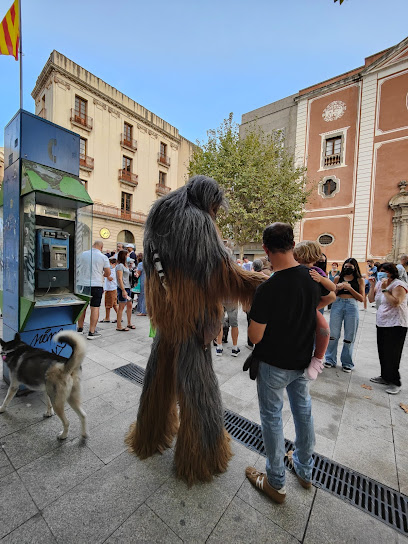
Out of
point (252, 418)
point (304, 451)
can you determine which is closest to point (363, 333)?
point (252, 418)

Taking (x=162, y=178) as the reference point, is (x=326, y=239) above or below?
below

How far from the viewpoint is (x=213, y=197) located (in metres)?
1.67

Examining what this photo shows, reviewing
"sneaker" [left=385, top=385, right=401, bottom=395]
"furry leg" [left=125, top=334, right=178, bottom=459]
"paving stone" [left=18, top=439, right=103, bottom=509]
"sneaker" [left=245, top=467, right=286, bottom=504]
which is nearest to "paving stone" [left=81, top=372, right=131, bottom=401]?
"paving stone" [left=18, top=439, right=103, bottom=509]

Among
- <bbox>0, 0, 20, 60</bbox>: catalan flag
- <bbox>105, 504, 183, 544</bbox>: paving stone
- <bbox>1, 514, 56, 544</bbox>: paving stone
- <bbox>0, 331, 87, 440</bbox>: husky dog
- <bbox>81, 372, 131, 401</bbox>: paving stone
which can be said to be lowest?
<bbox>81, 372, 131, 401</bbox>: paving stone

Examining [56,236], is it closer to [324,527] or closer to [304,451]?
[304,451]

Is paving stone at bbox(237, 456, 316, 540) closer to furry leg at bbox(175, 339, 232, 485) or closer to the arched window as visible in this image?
furry leg at bbox(175, 339, 232, 485)

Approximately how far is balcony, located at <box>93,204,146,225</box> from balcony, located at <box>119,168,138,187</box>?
233cm

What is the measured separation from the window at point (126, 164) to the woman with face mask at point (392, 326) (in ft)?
66.6

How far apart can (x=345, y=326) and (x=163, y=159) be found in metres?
22.7

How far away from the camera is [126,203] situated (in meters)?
20.1

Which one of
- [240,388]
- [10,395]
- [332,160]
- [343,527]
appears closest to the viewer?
[343,527]

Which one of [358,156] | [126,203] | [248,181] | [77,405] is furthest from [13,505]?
[126,203]

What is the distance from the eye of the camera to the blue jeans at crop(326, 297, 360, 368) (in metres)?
3.59

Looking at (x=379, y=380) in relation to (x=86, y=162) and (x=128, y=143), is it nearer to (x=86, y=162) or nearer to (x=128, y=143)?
(x=86, y=162)
